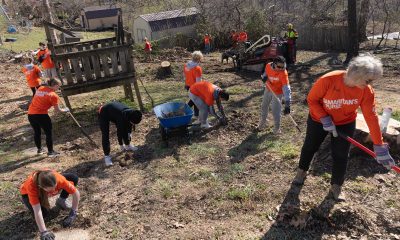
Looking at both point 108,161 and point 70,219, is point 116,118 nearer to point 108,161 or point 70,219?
point 108,161

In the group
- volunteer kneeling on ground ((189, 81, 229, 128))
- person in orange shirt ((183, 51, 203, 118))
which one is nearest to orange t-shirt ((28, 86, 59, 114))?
volunteer kneeling on ground ((189, 81, 229, 128))

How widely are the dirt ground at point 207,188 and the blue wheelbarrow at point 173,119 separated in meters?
0.24

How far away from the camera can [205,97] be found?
272 inches

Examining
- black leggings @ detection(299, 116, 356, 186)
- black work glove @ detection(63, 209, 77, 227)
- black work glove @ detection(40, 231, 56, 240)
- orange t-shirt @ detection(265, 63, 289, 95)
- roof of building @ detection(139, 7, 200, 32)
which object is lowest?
black work glove @ detection(63, 209, 77, 227)

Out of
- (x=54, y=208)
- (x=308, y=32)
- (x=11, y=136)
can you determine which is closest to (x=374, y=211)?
(x=54, y=208)

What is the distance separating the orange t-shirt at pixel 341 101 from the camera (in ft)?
12.4

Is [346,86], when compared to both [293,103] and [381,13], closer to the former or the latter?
[293,103]

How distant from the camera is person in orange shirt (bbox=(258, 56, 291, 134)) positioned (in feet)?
20.6

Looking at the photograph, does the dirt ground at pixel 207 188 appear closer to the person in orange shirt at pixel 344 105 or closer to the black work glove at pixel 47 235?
the black work glove at pixel 47 235

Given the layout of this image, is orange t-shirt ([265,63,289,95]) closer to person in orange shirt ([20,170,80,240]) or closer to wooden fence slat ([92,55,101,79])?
person in orange shirt ([20,170,80,240])

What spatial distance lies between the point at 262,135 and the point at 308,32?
50.1 ft

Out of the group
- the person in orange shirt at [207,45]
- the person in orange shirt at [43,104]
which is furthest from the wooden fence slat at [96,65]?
the person in orange shirt at [207,45]

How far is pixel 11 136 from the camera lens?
26.5 ft

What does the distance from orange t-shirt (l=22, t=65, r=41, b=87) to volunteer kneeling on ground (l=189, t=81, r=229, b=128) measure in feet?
17.0
